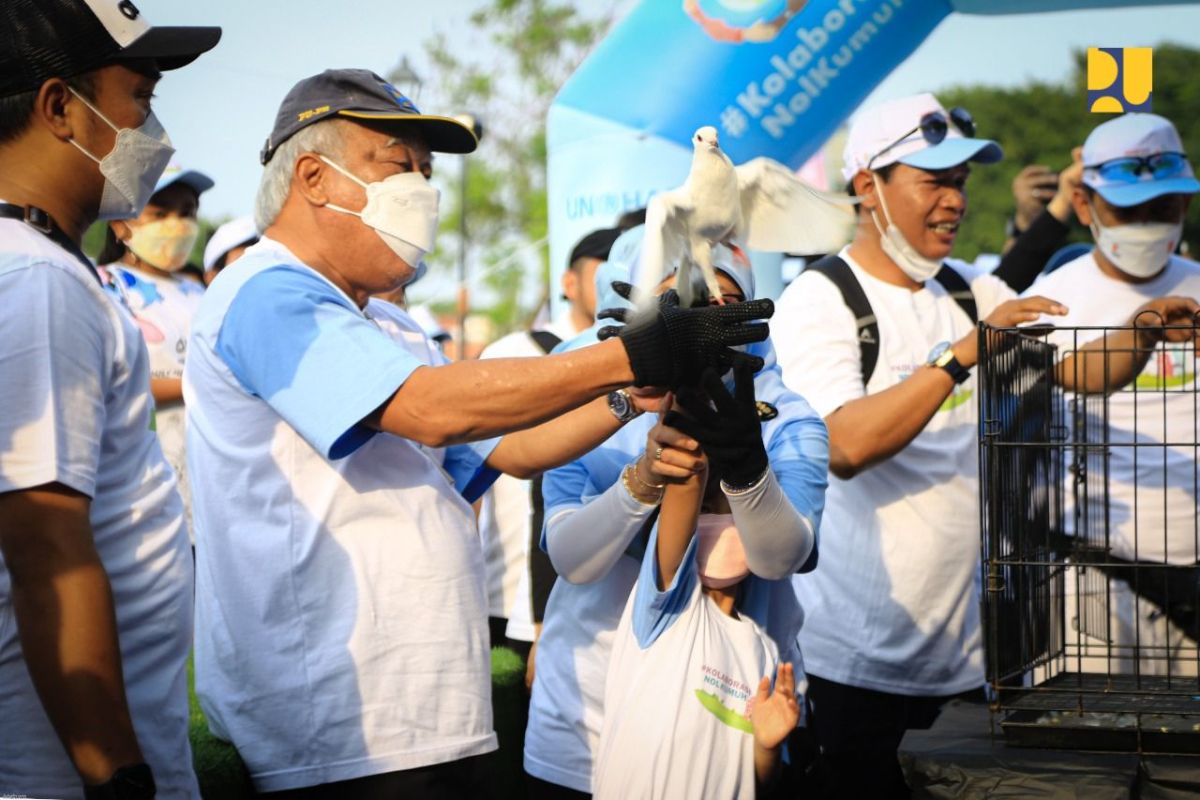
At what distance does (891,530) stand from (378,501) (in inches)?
67.0

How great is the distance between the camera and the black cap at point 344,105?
2.48 metres

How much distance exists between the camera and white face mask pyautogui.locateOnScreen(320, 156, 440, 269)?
8.16 ft

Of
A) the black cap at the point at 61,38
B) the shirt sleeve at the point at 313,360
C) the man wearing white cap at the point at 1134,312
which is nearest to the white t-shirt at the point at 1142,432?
the man wearing white cap at the point at 1134,312

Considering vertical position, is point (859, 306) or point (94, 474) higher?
point (859, 306)

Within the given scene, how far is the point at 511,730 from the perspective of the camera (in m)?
4.05

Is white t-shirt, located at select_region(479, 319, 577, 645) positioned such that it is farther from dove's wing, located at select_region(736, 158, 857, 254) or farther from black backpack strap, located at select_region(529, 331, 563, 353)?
dove's wing, located at select_region(736, 158, 857, 254)

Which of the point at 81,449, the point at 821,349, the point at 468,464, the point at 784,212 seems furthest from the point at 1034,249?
the point at 81,449

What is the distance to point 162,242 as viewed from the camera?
4.91m

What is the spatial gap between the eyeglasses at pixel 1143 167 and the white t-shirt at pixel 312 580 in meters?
2.74

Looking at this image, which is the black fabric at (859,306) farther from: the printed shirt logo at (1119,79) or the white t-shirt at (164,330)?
the white t-shirt at (164,330)

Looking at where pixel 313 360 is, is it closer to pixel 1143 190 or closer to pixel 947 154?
pixel 947 154

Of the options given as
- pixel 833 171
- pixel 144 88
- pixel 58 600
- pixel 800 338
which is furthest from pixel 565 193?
pixel 833 171

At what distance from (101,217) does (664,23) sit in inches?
166

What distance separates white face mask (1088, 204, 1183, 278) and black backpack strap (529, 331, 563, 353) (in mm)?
1836
